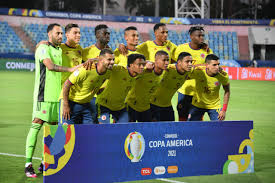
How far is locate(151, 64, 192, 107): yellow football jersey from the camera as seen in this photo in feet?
28.7

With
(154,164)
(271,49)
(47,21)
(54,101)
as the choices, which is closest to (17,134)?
(54,101)

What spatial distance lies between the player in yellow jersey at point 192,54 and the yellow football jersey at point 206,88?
334mm

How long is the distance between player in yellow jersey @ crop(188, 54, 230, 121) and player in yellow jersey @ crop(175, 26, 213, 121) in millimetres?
311

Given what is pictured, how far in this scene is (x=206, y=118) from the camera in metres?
14.8

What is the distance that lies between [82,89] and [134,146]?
1.52 metres

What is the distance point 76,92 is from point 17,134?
4.12 meters

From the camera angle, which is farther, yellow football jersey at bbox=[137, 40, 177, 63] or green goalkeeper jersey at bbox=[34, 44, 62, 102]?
yellow football jersey at bbox=[137, 40, 177, 63]

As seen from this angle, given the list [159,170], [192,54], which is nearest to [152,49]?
[192,54]

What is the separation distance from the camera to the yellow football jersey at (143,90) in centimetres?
845

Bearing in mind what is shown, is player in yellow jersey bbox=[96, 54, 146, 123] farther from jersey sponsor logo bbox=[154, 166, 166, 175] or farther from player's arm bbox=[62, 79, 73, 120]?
jersey sponsor logo bbox=[154, 166, 166, 175]

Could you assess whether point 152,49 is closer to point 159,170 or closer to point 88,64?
point 88,64

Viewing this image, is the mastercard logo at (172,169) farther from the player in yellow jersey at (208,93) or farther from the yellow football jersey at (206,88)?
the yellow football jersey at (206,88)

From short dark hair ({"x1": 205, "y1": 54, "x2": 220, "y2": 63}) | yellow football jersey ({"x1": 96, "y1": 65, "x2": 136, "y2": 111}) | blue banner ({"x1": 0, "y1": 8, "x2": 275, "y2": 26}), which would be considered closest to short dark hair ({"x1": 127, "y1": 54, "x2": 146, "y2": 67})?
yellow football jersey ({"x1": 96, "y1": 65, "x2": 136, "y2": 111})

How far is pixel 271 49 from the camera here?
53.8 m
